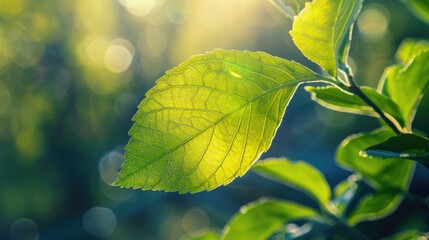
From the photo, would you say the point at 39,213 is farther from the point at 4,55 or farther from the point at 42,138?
the point at 4,55

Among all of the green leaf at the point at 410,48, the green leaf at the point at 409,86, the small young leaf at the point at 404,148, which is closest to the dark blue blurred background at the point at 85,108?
the green leaf at the point at 410,48

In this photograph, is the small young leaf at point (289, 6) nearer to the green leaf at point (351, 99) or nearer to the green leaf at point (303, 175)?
the green leaf at point (351, 99)

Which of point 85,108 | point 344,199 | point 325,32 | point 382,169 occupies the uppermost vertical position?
point 325,32

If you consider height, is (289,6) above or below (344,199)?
above

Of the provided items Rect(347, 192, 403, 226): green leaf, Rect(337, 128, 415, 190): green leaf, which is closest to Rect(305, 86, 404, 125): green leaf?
Rect(337, 128, 415, 190): green leaf

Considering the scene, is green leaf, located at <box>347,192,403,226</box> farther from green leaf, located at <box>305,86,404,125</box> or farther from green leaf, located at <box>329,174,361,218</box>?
green leaf, located at <box>305,86,404,125</box>

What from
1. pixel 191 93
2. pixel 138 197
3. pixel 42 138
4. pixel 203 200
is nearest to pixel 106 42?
pixel 42 138

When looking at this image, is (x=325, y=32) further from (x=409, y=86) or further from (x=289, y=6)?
(x=409, y=86)

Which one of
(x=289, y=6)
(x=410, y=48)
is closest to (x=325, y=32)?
(x=289, y=6)
